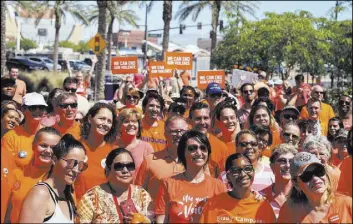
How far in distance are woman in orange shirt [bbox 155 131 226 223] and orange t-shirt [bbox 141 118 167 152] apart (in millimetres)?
1961

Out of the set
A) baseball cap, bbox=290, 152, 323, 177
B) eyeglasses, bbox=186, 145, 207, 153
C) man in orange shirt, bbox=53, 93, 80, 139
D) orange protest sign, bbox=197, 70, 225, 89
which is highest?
orange protest sign, bbox=197, 70, 225, 89

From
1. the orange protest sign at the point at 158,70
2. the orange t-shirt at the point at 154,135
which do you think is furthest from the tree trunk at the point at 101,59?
the orange t-shirt at the point at 154,135

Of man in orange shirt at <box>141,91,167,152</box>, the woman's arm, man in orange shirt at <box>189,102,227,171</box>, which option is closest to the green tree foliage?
man in orange shirt at <box>141,91,167,152</box>

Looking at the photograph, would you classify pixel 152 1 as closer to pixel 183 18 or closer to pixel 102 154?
pixel 183 18

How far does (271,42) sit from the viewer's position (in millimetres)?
34281

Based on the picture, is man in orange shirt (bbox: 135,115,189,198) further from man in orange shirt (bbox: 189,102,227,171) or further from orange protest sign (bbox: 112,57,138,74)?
orange protest sign (bbox: 112,57,138,74)

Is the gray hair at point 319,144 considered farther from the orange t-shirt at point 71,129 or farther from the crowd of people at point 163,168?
the orange t-shirt at point 71,129

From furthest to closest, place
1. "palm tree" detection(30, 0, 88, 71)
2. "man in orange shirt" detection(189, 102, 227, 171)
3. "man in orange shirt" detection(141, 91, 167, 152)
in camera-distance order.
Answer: "palm tree" detection(30, 0, 88, 71)
"man in orange shirt" detection(141, 91, 167, 152)
"man in orange shirt" detection(189, 102, 227, 171)

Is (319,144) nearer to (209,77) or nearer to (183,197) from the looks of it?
(183,197)

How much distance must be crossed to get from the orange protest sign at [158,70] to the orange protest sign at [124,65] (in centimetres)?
62

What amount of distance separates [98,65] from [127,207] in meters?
21.4

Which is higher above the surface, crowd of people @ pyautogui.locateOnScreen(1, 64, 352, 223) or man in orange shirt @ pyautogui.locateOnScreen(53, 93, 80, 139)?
man in orange shirt @ pyautogui.locateOnScreen(53, 93, 80, 139)

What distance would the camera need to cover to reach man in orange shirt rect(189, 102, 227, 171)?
293 inches

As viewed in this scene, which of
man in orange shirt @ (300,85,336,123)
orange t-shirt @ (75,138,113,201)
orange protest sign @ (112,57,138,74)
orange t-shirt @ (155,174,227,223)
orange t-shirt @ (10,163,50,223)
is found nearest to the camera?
orange t-shirt @ (155,174,227,223)
